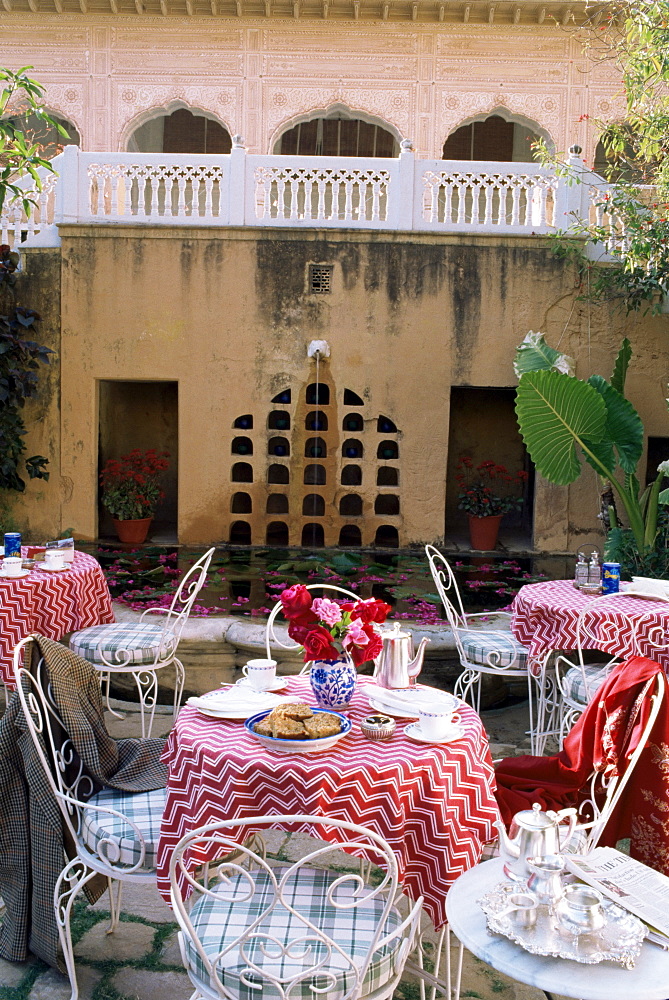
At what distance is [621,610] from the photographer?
464cm

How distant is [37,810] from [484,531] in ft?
27.2

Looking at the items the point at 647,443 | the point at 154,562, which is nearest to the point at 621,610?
the point at 154,562

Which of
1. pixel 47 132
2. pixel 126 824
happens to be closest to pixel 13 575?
pixel 126 824

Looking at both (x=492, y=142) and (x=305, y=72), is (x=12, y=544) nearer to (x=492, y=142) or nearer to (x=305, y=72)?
(x=305, y=72)

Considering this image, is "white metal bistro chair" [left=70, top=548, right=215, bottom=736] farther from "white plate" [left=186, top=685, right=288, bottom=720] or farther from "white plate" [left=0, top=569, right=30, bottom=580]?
"white plate" [left=186, top=685, right=288, bottom=720]

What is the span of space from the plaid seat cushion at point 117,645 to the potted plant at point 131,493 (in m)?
5.66

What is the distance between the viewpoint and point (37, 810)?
300 centimetres

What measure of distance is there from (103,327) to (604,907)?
372 inches

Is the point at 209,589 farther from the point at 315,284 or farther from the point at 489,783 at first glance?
the point at 489,783

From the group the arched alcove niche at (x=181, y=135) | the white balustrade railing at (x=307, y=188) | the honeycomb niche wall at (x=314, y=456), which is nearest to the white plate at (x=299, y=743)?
the honeycomb niche wall at (x=314, y=456)

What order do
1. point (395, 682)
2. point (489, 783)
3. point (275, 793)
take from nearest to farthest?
point (275, 793) → point (489, 783) → point (395, 682)

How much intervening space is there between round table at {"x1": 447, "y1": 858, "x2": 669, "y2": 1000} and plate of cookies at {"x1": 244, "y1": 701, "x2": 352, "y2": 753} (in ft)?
2.36

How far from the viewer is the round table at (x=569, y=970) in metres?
1.78

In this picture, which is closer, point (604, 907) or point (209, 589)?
point (604, 907)
